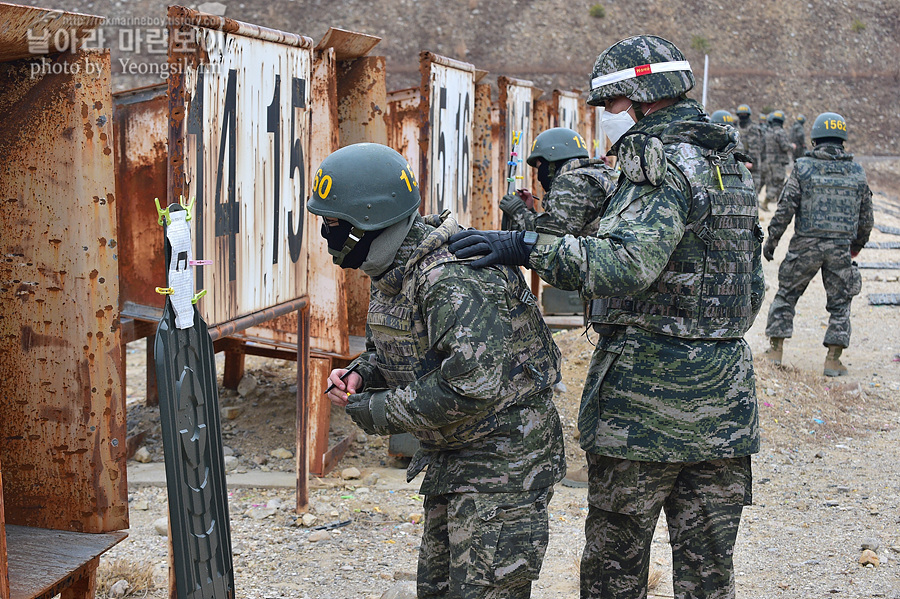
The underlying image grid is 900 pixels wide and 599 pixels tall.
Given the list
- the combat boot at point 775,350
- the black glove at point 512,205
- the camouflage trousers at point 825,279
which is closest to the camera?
the black glove at point 512,205

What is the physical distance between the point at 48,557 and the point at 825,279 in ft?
23.8

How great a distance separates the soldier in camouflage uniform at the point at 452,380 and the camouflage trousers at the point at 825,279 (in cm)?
610

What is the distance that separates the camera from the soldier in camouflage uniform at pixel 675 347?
2.73 metres

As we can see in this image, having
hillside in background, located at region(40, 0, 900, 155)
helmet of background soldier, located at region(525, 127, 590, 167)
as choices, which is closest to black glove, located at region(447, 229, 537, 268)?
helmet of background soldier, located at region(525, 127, 590, 167)

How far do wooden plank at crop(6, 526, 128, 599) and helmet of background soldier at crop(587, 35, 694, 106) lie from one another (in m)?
2.04

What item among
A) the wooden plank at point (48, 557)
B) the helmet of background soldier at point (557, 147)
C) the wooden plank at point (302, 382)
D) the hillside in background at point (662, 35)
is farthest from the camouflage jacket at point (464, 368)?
the hillside in background at point (662, 35)

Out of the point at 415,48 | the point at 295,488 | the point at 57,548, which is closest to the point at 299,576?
the point at 295,488

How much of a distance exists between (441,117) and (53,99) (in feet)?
10.7

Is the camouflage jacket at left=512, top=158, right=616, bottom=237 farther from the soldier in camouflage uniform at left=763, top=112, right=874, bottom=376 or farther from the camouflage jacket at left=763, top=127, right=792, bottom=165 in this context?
the camouflage jacket at left=763, top=127, right=792, bottom=165

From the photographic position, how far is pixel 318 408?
200 inches

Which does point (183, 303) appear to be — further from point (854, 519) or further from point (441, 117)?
point (854, 519)

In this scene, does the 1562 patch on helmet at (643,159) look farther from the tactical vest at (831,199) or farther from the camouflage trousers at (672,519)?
the tactical vest at (831,199)

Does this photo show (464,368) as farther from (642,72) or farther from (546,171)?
(546,171)

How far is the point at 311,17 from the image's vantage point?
3734cm
